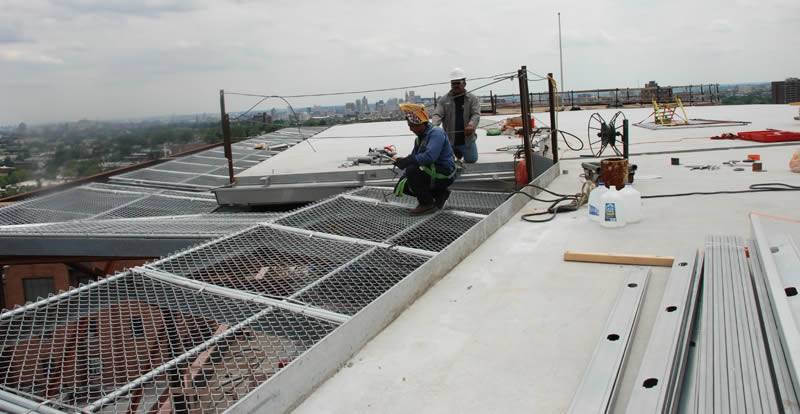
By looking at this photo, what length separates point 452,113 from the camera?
812 cm

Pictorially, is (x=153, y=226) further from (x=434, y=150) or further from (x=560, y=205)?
(x=560, y=205)

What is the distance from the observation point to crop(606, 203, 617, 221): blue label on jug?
546 centimetres

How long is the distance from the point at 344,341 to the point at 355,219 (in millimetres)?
2779

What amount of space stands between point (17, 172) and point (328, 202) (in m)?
4.14

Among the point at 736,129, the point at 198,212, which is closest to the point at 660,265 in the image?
the point at 198,212

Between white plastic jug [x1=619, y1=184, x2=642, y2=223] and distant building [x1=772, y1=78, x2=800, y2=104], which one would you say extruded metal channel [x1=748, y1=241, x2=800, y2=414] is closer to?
white plastic jug [x1=619, y1=184, x2=642, y2=223]

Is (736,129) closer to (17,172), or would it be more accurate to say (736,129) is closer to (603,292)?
(603,292)

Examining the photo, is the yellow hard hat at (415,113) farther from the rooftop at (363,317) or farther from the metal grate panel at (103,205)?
the metal grate panel at (103,205)

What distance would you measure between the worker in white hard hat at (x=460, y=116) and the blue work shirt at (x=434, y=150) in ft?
6.43

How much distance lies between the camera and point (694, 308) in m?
3.24

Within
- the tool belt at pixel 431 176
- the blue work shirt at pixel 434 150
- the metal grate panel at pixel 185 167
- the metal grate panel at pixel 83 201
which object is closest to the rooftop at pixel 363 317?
the tool belt at pixel 431 176

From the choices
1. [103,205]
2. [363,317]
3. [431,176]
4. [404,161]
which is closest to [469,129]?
[431,176]

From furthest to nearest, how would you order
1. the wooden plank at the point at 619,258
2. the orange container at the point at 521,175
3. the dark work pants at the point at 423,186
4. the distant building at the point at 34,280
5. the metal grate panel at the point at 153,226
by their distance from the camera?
the distant building at the point at 34,280 < the orange container at the point at 521,175 < the metal grate panel at the point at 153,226 < the dark work pants at the point at 423,186 < the wooden plank at the point at 619,258

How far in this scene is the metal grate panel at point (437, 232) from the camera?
5.01m
